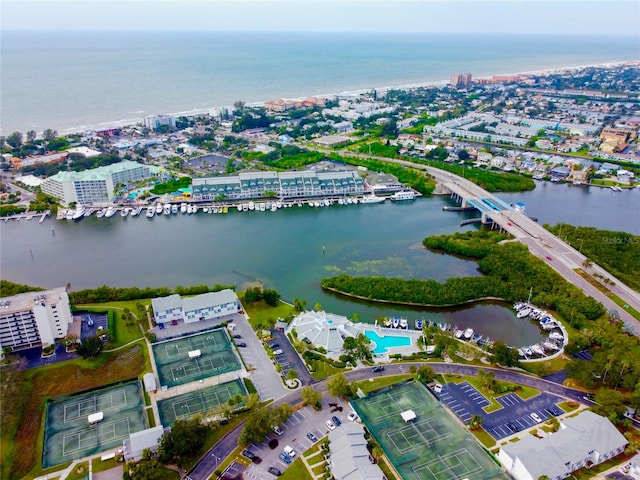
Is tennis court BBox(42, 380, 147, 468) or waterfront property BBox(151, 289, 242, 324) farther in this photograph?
waterfront property BBox(151, 289, 242, 324)

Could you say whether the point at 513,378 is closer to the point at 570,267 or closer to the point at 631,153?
the point at 570,267

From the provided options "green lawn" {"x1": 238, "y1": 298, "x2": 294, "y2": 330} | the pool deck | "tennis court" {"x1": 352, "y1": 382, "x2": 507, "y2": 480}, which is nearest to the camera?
"tennis court" {"x1": 352, "y1": 382, "x2": 507, "y2": 480}

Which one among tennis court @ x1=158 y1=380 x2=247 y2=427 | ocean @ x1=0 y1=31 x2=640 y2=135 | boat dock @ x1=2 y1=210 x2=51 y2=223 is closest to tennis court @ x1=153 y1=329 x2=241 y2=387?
tennis court @ x1=158 y1=380 x2=247 y2=427

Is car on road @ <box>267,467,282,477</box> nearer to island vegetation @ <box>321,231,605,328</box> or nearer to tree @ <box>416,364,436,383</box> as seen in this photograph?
tree @ <box>416,364,436,383</box>

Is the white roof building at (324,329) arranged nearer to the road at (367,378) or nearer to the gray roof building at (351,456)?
the road at (367,378)

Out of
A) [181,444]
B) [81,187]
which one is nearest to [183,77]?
[81,187]

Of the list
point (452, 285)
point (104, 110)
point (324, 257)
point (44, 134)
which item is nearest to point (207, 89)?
point (104, 110)

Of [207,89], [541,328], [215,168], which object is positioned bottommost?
[541,328]
